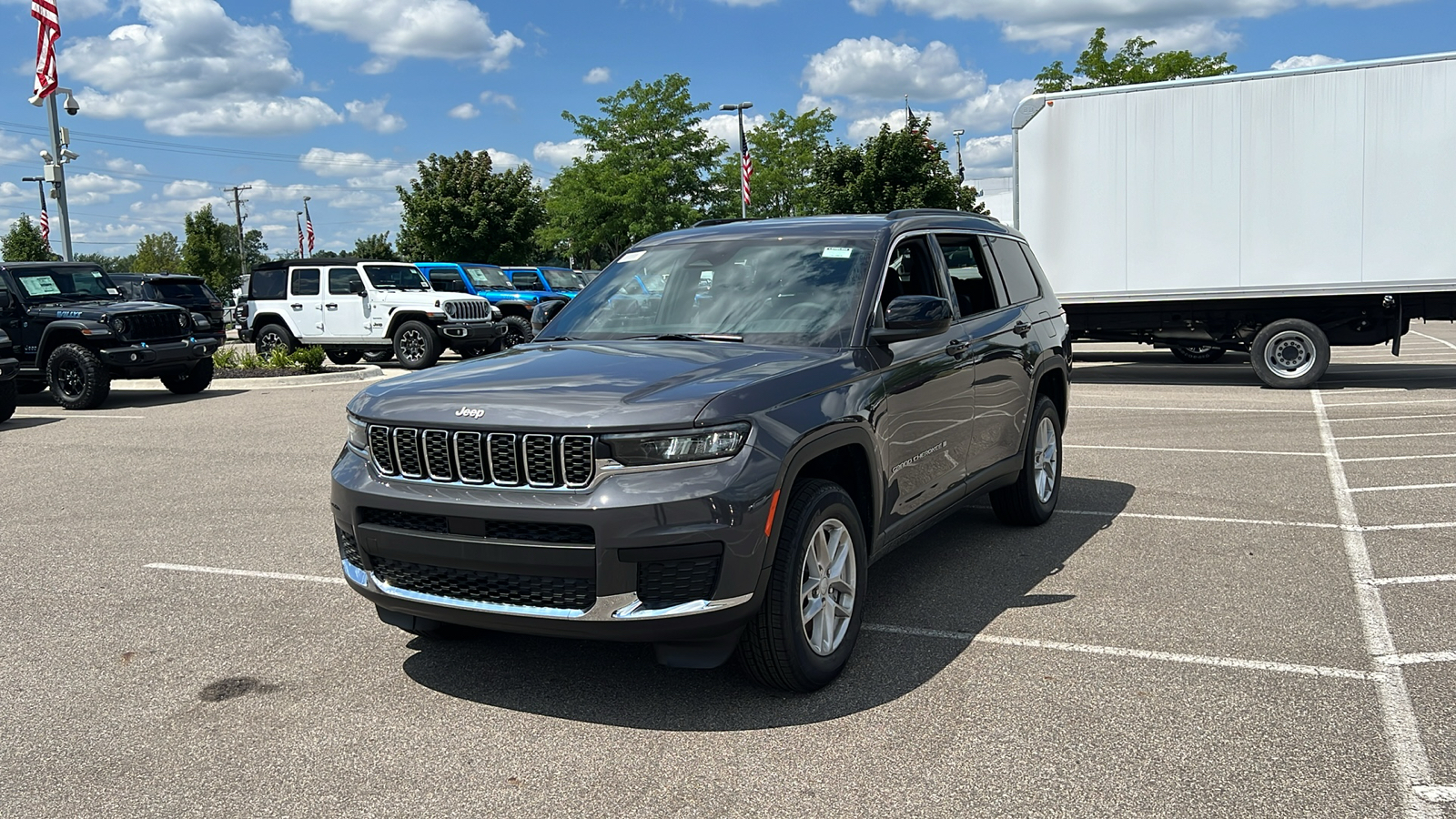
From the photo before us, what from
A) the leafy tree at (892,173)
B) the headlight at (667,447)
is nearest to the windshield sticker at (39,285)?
the headlight at (667,447)

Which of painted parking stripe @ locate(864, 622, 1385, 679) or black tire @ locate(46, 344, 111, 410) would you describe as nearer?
painted parking stripe @ locate(864, 622, 1385, 679)

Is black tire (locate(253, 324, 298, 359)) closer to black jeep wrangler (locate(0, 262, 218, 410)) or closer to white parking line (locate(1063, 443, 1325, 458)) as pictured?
black jeep wrangler (locate(0, 262, 218, 410))

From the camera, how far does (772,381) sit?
4016mm

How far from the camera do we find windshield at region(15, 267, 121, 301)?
598 inches

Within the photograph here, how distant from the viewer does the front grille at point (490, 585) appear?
3.68 m

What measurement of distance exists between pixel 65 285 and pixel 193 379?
205cm

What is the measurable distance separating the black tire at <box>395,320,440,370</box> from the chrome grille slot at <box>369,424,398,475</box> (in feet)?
52.9

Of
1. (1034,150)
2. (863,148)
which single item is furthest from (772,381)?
(863,148)

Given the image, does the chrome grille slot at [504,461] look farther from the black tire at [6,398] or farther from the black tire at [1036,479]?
the black tire at [6,398]

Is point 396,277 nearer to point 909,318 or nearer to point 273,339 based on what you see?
point 273,339

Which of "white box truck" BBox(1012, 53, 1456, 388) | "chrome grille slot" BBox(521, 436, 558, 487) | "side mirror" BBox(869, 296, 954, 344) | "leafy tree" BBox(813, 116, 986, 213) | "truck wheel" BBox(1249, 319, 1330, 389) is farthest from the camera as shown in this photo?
"leafy tree" BBox(813, 116, 986, 213)

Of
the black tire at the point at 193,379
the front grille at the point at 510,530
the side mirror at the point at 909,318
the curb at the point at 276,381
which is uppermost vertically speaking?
the side mirror at the point at 909,318

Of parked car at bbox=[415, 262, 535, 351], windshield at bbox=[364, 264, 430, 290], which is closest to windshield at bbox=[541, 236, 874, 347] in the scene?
windshield at bbox=[364, 264, 430, 290]

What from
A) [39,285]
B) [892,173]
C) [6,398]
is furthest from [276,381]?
[892,173]
